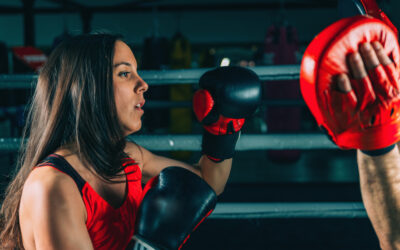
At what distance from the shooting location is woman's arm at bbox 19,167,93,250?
86 cm

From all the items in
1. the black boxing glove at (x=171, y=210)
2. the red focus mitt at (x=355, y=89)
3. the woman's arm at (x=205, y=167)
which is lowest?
the woman's arm at (x=205, y=167)

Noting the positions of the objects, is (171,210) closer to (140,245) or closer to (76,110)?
(140,245)

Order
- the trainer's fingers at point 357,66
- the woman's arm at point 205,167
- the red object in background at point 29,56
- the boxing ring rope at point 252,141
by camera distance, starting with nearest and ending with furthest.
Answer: the trainer's fingers at point 357,66, the woman's arm at point 205,167, the boxing ring rope at point 252,141, the red object in background at point 29,56

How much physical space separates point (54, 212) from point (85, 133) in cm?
25

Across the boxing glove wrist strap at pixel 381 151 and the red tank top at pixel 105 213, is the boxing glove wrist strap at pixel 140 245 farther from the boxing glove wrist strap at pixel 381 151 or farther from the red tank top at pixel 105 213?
the boxing glove wrist strap at pixel 381 151

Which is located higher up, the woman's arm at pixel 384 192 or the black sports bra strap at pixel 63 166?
the woman's arm at pixel 384 192

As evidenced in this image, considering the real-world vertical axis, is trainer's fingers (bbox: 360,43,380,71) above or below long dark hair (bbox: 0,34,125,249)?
above

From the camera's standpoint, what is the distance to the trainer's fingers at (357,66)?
689mm

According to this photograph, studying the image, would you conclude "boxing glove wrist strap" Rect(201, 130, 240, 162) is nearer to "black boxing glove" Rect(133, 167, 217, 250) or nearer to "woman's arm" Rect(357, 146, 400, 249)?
"black boxing glove" Rect(133, 167, 217, 250)

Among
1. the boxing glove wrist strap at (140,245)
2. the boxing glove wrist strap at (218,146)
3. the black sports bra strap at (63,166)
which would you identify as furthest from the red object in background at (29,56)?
the boxing glove wrist strap at (140,245)

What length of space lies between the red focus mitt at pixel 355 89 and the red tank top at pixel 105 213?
0.60 metres

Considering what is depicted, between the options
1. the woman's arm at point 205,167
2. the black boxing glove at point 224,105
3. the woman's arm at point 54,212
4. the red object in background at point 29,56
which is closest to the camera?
the woman's arm at point 54,212

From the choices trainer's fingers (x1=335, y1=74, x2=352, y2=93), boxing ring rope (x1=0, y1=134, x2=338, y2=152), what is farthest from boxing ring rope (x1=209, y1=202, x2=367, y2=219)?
trainer's fingers (x1=335, y1=74, x2=352, y2=93)

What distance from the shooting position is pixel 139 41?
7.89m
